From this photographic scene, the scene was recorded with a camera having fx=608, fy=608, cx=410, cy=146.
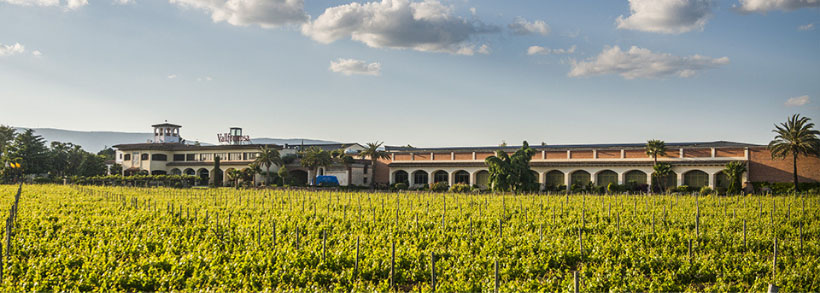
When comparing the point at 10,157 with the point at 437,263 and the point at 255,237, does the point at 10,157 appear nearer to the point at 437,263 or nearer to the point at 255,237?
the point at 255,237

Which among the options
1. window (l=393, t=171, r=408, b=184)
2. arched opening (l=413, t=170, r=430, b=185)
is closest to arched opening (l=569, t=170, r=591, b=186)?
arched opening (l=413, t=170, r=430, b=185)

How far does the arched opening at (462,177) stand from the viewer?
63.8m

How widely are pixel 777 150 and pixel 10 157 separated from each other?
81.9m

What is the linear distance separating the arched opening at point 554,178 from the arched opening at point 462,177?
8.54 metres

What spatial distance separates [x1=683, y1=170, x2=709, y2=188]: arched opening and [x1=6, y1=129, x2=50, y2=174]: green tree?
73.8m

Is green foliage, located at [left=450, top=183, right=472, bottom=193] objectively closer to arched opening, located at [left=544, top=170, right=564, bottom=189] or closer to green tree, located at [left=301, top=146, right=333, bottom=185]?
arched opening, located at [left=544, top=170, right=564, bottom=189]

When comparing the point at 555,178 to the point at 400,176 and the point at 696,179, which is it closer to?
the point at 696,179

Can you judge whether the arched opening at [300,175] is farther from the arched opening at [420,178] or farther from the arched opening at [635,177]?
the arched opening at [635,177]

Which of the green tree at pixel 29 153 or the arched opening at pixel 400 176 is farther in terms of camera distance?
the green tree at pixel 29 153

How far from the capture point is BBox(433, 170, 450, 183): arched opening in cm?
6462

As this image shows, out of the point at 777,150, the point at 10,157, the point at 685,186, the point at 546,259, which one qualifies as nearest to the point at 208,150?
the point at 10,157

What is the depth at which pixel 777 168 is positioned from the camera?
50.2m

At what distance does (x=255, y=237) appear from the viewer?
21.4 metres

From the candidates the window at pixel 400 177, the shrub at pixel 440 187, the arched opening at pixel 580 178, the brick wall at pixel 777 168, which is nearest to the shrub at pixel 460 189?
the shrub at pixel 440 187
